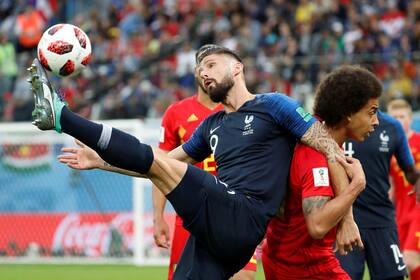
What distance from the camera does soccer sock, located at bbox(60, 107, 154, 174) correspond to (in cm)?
509

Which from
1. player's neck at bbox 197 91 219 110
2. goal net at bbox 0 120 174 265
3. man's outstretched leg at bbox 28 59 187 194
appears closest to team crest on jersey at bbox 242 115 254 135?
man's outstretched leg at bbox 28 59 187 194

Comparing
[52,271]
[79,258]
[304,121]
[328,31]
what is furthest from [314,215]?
[328,31]

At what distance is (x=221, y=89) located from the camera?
19.8ft

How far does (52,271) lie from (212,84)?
890cm

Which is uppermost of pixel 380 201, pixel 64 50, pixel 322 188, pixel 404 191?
pixel 64 50

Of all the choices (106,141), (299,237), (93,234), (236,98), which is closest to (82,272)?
(93,234)

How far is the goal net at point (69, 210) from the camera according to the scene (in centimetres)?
1538

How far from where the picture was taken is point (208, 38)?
2069 cm

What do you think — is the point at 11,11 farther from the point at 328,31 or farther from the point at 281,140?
the point at 281,140

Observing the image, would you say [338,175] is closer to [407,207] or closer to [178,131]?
[178,131]

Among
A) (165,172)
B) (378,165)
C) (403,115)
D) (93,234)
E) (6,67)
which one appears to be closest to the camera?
(165,172)

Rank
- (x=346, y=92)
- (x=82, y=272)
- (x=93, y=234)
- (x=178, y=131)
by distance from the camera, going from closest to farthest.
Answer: (x=346, y=92), (x=178, y=131), (x=82, y=272), (x=93, y=234)

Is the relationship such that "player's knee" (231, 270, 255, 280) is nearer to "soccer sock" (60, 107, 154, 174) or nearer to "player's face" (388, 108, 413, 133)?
"soccer sock" (60, 107, 154, 174)

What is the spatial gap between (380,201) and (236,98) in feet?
7.18
